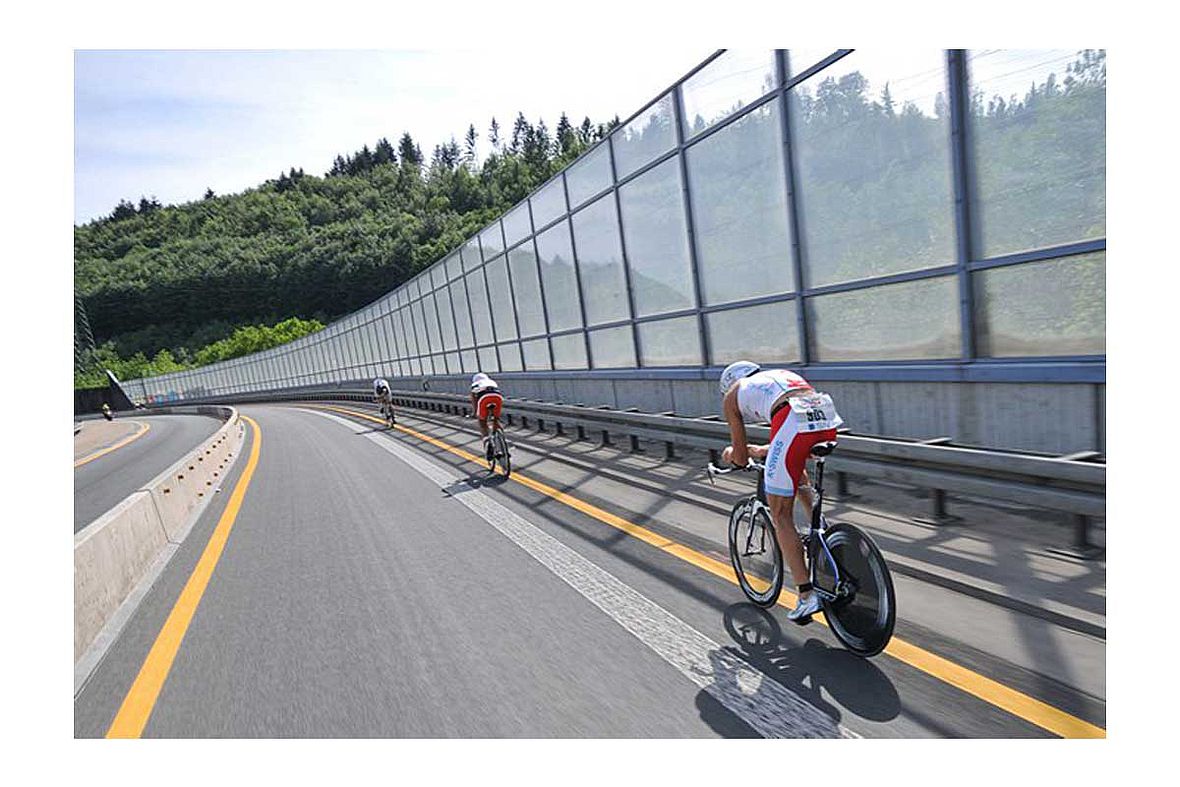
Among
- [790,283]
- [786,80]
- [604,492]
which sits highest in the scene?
[786,80]

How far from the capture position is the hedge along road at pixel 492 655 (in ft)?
11.2

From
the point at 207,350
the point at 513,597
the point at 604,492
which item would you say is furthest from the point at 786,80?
the point at 207,350

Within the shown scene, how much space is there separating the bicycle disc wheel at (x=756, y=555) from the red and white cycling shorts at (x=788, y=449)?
1.31ft

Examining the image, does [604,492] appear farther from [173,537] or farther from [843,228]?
[173,537]

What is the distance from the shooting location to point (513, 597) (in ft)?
17.1

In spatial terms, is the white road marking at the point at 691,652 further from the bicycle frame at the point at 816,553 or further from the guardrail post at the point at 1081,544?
the guardrail post at the point at 1081,544

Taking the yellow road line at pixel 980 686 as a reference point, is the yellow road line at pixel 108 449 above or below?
below

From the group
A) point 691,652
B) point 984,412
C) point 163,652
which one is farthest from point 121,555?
point 984,412

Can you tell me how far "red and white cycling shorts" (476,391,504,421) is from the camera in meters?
11.2

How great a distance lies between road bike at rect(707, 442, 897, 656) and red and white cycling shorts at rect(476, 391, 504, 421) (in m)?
6.93

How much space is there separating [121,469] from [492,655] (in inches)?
689

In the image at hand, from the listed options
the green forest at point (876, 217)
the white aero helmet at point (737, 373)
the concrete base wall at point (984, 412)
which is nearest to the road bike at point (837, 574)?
the white aero helmet at point (737, 373)
